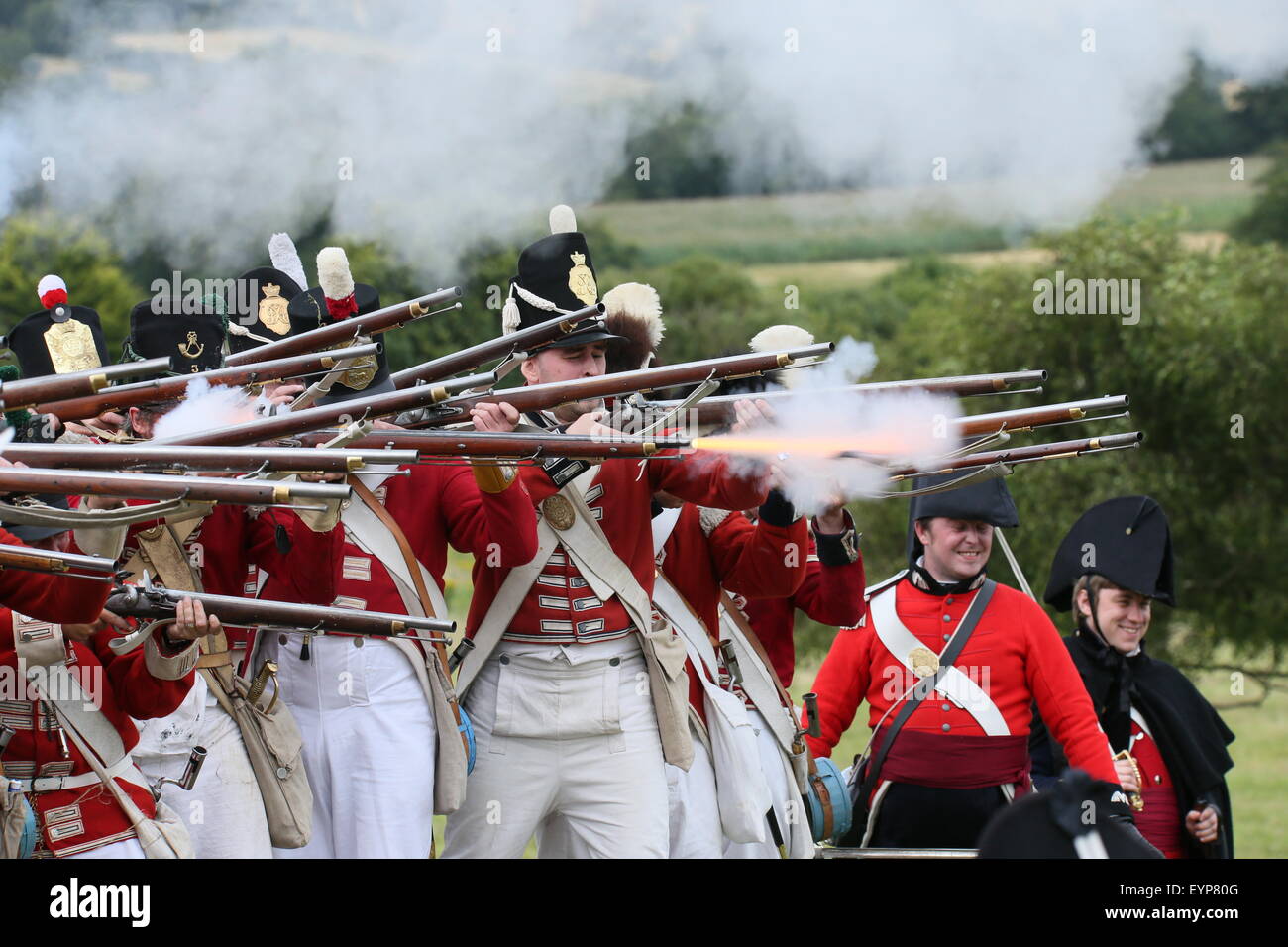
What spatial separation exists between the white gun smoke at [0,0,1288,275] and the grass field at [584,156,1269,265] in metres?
0.93

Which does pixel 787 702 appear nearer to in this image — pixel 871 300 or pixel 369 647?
pixel 369 647

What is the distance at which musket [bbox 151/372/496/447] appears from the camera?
3.50 m

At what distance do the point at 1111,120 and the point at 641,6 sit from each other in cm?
871

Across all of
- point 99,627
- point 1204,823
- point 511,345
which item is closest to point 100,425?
point 99,627

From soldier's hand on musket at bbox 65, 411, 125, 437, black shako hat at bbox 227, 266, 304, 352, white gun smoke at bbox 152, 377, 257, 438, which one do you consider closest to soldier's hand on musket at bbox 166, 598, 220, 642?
white gun smoke at bbox 152, 377, 257, 438

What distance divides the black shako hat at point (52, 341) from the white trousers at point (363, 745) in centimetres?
104

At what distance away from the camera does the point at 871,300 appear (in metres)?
21.7

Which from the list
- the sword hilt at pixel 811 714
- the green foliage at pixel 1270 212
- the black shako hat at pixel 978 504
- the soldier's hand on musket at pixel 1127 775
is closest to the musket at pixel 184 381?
the sword hilt at pixel 811 714

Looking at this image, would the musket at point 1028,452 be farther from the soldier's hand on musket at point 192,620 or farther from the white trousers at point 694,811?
the soldier's hand on musket at point 192,620

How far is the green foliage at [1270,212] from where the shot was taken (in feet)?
85.3

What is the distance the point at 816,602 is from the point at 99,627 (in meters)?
2.37

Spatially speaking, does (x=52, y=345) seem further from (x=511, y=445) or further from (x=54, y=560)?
(x=511, y=445)

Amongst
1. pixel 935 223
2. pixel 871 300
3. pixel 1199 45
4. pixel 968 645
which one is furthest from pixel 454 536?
pixel 935 223

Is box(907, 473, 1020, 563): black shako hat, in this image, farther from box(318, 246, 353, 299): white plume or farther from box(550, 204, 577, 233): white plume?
box(318, 246, 353, 299): white plume
